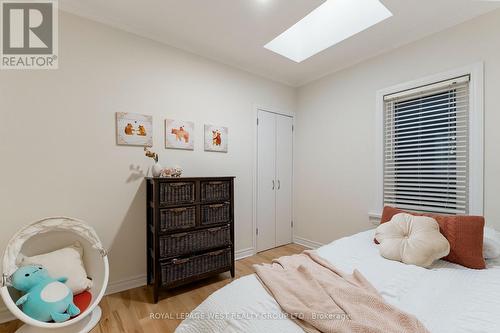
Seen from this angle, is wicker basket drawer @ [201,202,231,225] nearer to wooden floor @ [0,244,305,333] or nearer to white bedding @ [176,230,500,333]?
wooden floor @ [0,244,305,333]

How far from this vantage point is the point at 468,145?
2051mm

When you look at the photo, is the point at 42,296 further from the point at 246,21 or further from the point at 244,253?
the point at 246,21

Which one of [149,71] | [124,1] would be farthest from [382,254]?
[124,1]

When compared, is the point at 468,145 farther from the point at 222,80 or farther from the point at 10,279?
the point at 10,279

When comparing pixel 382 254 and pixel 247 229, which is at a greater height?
pixel 382 254

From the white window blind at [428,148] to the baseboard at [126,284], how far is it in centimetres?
284

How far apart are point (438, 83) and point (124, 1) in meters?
3.02

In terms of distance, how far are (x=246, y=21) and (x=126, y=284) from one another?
113 inches

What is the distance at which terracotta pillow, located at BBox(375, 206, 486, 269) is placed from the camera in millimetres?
1550

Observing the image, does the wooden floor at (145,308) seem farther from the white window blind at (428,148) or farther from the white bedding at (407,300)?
the white window blind at (428,148)


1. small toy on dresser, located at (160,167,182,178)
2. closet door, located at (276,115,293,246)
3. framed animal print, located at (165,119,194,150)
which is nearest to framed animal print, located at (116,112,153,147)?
framed animal print, located at (165,119,194,150)

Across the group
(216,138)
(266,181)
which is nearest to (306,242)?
(266,181)

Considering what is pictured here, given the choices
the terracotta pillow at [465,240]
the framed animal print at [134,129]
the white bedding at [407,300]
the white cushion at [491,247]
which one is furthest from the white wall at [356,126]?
the framed animal print at [134,129]

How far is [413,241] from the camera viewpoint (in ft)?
5.36
